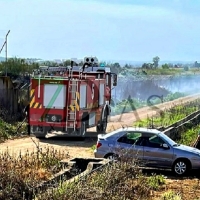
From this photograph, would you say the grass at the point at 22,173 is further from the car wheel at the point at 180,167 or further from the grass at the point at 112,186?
the car wheel at the point at 180,167

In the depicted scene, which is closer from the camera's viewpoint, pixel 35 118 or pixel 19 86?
pixel 35 118

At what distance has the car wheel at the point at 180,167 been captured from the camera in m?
16.0

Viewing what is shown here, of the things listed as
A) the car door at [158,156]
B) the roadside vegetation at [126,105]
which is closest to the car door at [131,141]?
the car door at [158,156]

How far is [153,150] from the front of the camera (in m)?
16.2

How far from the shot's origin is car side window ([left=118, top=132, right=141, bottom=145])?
16.3 metres

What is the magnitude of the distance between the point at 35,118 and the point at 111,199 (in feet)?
41.2

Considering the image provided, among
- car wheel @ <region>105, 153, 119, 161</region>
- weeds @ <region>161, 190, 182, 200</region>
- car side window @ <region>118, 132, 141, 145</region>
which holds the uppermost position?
car side window @ <region>118, 132, 141, 145</region>

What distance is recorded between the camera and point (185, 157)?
53.0 ft

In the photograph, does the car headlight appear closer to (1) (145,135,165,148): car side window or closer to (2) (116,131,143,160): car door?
(2) (116,131,143,160): car door

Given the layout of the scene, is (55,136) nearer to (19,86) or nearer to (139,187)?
(19,86)

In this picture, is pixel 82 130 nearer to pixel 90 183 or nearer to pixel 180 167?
pixel 180 167

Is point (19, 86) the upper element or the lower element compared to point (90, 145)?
upper

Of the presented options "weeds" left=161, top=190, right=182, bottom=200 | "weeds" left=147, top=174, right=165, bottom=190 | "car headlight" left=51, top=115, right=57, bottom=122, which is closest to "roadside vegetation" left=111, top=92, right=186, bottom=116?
"car headlight" left=51, top=115, right=57, bottom=122

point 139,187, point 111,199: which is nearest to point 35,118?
point 139,187
